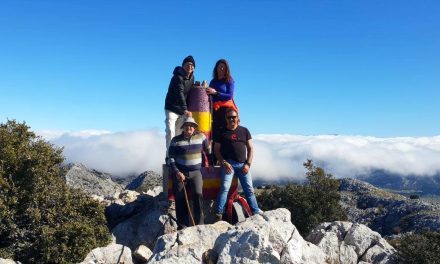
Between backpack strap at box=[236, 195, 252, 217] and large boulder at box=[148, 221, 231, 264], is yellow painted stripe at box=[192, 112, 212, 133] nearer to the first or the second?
backpack strap at box=[236, 195, 252, 217]

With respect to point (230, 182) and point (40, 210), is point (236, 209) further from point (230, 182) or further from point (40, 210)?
point (40, 210)

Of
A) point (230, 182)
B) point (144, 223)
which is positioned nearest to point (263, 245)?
point (230, 182)

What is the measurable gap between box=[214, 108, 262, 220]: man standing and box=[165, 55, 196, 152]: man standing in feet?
6.84

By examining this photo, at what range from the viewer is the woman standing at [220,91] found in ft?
54.3

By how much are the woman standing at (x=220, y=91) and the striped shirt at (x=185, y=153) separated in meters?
2.67

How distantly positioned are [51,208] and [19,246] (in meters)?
2.14

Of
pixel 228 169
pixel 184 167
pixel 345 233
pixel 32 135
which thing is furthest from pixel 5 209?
pixel 345 233

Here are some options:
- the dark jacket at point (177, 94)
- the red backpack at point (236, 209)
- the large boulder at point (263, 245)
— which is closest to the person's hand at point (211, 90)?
the dark jacket at point (177, 94)

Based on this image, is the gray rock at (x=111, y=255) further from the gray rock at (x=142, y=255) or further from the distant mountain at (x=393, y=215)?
the distant mountain at (x=393, y=215)

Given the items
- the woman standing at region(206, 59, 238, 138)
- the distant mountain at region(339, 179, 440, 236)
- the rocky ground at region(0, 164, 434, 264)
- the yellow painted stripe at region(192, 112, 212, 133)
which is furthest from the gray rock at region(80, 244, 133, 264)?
the distant mountain at region(339, 179, 440, 236)

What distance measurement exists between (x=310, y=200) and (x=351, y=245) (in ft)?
73.7

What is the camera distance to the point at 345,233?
16562 millimetres

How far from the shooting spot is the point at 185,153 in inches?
561

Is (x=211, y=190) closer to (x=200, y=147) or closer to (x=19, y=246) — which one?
(x=200, y=147)
